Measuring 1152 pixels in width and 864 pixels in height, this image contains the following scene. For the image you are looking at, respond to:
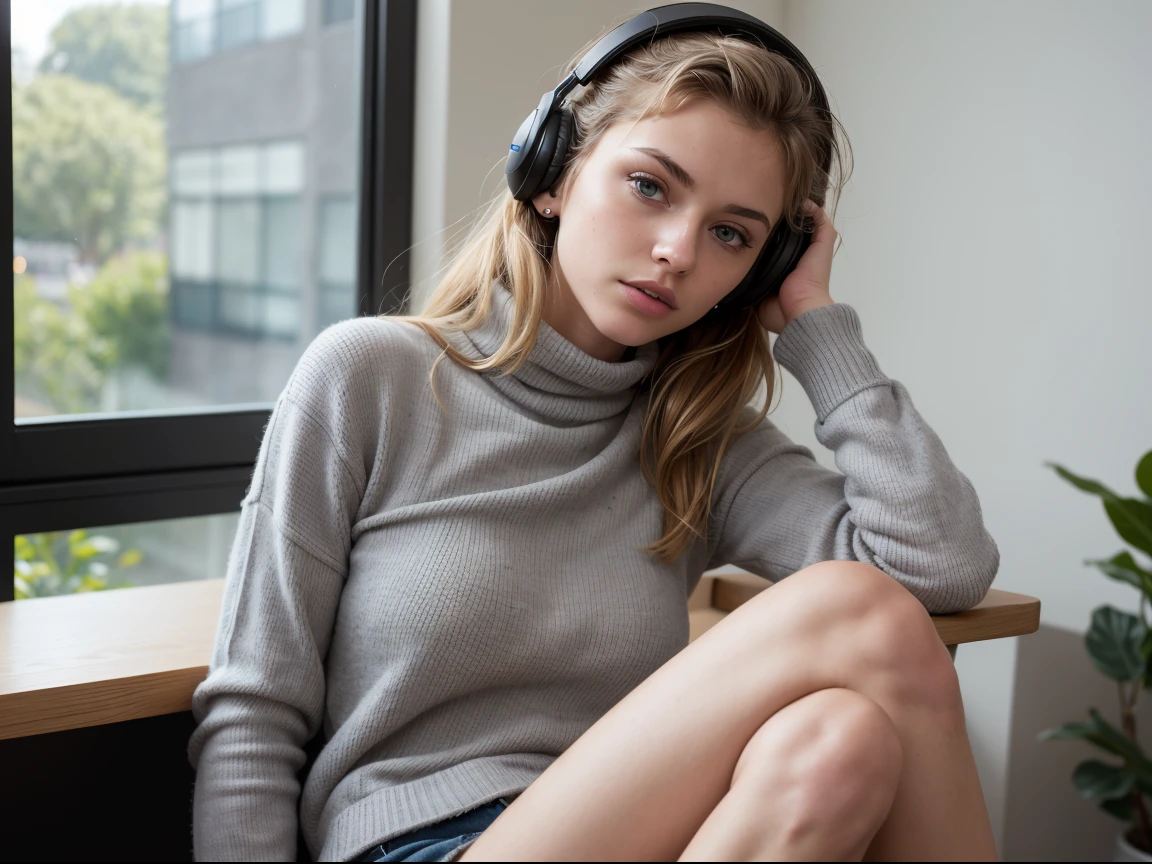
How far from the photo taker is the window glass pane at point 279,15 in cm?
172

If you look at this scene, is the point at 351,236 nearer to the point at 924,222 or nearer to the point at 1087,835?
the point at 924,222

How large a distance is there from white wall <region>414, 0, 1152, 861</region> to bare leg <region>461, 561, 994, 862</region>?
853 mm

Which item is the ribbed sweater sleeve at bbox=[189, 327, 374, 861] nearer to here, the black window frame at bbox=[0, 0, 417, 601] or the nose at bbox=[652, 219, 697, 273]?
the nose at bbox=[652, 219, 697, 273]

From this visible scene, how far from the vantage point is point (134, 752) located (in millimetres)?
1291

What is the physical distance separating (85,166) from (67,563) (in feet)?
1.97

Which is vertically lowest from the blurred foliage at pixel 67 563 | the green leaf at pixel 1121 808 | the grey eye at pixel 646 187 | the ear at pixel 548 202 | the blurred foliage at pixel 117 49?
the green leaf at pixel 1121 808

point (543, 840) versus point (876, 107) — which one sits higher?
point (876, 107)

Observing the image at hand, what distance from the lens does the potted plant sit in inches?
57.0

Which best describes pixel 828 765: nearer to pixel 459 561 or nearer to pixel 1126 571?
pixel 459 561

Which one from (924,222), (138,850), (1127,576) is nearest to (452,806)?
(138,850)

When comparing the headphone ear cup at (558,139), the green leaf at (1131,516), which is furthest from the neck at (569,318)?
the green leaf at (1131,516)

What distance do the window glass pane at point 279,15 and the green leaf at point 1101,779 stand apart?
1.68 m

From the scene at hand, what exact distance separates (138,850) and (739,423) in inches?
35.9

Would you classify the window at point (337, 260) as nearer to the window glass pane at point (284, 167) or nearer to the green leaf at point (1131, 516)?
the window glass pane at point (284, 167)
